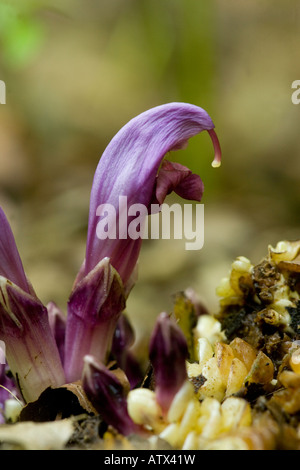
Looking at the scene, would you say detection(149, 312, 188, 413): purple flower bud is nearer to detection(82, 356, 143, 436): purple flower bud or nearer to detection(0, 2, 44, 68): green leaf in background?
detection(82, 356, 143, 436): purple flower bud

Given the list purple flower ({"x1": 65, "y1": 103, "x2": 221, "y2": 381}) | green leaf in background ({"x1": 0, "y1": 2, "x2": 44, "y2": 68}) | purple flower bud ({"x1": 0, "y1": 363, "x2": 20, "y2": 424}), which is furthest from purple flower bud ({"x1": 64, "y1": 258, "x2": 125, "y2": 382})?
green leaf in background ({"x1": 0, "y1": 2, "x2": 44, "y2": 68})

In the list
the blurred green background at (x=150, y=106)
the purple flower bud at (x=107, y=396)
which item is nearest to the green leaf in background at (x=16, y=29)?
the blurred green background at (x=150, y=106)

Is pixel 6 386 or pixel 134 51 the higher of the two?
pixel 134 51

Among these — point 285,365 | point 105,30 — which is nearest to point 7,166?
point 105,30
